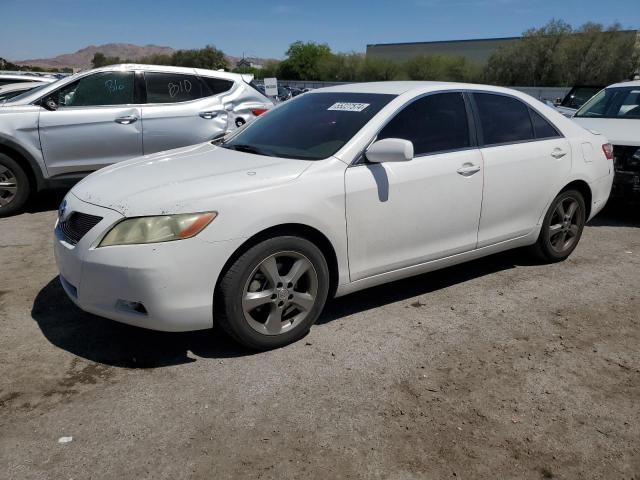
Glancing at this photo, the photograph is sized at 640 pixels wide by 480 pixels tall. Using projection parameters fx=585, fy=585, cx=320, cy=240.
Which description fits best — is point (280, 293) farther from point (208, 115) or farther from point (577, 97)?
point (577, 97)

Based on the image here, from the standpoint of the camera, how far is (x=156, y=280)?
3102 millimetres

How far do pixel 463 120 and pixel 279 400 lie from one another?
8.43 feet

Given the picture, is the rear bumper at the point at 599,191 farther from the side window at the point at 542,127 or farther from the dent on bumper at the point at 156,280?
the dent on bumper at the point at 156,280

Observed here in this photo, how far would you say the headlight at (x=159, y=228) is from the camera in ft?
10.3

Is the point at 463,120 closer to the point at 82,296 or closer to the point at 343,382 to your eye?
the point at 343,382

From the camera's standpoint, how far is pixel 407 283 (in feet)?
15.9

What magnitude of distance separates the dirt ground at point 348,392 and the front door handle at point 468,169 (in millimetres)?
972

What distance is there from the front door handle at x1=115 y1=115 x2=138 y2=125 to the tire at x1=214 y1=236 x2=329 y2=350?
4.42 metres

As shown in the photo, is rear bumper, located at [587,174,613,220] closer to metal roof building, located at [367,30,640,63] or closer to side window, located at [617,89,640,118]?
side window, located at [617,89,640,118]

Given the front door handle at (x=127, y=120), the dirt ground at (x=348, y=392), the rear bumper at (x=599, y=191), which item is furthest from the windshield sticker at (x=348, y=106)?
the front door handle at (x=127, y=120)

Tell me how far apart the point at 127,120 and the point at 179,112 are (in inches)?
26.1

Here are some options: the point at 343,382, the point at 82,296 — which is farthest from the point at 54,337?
the point at 343,382

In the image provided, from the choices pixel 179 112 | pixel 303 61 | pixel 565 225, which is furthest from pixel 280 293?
pixel 303 61

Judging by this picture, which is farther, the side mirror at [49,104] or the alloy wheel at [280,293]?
the side mirror at [49,104]
